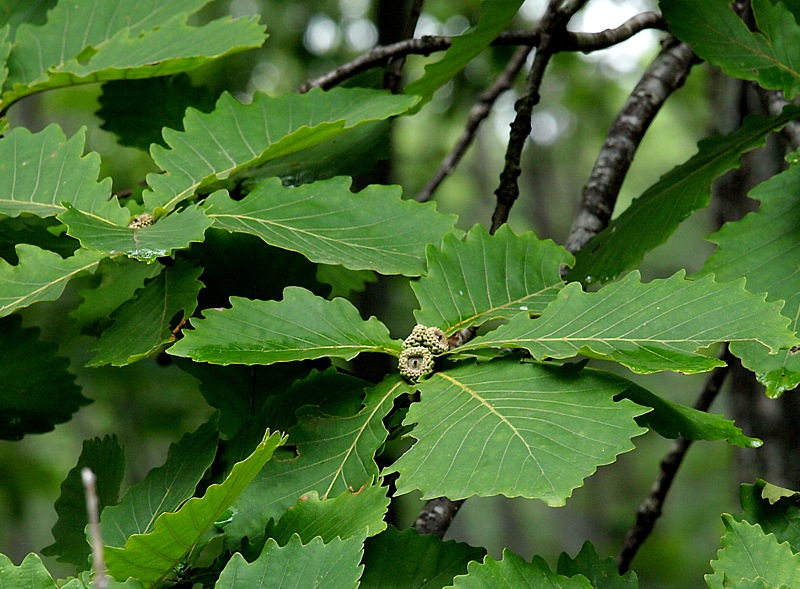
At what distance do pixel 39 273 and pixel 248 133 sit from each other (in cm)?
44

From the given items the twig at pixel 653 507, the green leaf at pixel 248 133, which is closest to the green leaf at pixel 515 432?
the green leaf at pixel 248 133

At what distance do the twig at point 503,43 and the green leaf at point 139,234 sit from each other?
34.5 inches

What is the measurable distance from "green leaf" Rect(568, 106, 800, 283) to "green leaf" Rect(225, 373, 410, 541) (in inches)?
23.6

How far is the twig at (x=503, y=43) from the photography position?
1.90m

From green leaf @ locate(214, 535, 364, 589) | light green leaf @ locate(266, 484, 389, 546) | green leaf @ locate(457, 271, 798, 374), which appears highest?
green leaf @ locate(457, 271, 798, 374)

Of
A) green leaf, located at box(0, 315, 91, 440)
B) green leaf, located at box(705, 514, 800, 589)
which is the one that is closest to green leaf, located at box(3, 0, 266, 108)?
green leaf, located at box(0, 315, 91, 440)

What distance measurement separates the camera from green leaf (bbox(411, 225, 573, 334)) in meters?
1.20

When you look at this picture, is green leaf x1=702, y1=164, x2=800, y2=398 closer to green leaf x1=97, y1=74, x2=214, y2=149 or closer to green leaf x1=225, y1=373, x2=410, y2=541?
green leaf x1=225, y1=373, x2=410, y2=541

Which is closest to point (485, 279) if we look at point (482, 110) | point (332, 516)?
point (332, 516)

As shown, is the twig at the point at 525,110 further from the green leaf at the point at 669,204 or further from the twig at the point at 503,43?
the green leaf at the point at 669,204

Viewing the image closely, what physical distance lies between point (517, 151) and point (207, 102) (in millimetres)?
703

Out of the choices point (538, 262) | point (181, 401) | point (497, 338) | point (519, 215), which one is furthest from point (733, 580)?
point (519, 215)

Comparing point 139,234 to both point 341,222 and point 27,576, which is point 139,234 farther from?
point 27,576

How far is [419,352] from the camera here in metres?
1.10
